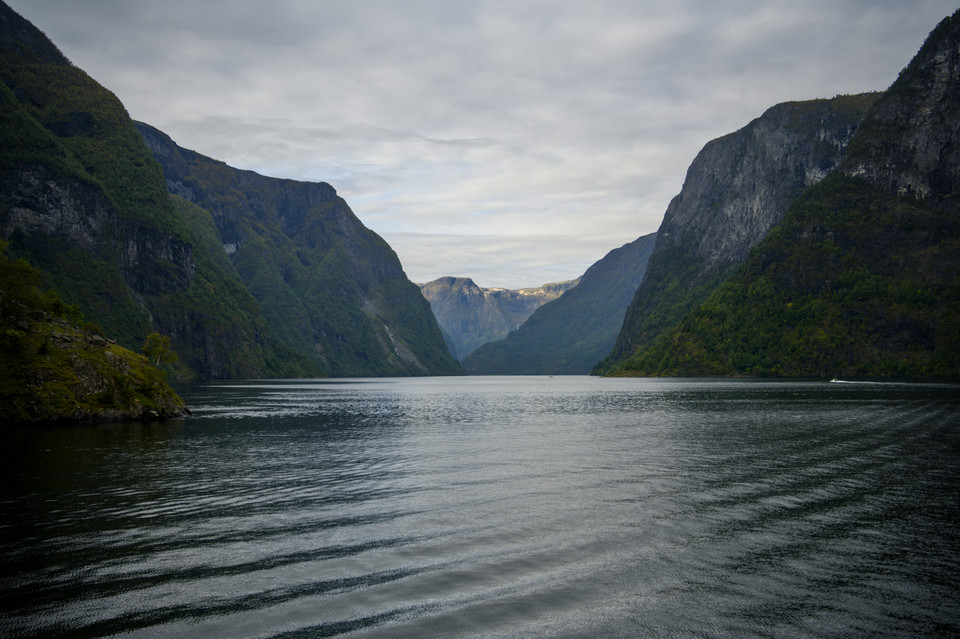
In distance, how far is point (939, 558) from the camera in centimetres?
2028

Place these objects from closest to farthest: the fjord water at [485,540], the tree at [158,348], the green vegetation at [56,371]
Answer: the fjord water at [485,540] → the green vegetation at [56,371] → the tree at [158,348]

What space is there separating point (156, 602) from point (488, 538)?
11.7 meters

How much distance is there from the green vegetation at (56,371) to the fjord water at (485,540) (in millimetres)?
15945

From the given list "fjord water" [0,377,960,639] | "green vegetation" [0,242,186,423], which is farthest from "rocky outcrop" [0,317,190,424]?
"fjord water" [0,377,960,639]

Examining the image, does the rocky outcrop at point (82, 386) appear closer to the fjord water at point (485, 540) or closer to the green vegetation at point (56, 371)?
the green vegetation at point (56, 371)

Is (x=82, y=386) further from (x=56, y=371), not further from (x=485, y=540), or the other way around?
(x=485, y=540)

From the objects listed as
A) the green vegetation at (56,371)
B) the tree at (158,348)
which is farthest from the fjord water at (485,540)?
the tree at (158,348)

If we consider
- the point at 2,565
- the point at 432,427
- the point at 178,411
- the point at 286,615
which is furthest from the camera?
the point at 178,411

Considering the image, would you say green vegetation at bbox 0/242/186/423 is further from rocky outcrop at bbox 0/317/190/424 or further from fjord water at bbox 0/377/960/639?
fjord water at bbox 0/377/960/639

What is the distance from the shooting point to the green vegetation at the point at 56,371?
62.2 meters

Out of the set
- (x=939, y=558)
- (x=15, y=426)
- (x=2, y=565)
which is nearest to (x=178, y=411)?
(x=15, y=426)

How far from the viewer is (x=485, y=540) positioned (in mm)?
22656

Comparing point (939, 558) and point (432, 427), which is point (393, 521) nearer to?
point (939, 558)

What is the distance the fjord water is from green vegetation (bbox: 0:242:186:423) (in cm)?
1594
